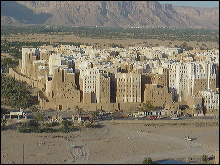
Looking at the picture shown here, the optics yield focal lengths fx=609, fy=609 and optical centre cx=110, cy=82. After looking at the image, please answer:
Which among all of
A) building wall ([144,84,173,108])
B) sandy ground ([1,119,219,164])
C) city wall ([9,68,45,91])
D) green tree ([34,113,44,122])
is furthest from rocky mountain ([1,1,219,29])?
sandy ground ([1,119,219,164])

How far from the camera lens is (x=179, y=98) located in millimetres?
40406

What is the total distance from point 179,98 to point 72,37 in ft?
231

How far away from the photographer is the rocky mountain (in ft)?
546

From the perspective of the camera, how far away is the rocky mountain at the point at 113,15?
546 feet

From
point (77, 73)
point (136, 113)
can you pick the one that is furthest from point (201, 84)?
point (77, 73)

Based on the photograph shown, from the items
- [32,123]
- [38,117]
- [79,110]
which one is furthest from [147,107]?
[32,123]

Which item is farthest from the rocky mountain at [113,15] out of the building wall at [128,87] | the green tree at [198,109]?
the green tree at [198,109]

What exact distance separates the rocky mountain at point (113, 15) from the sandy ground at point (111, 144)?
128 meters

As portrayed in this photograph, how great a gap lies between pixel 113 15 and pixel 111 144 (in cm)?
14932

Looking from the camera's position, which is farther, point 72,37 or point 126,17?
point 126,17

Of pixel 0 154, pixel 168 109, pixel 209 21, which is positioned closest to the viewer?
pixel 0 154

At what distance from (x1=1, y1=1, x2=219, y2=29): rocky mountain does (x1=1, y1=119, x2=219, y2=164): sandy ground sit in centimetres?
12823

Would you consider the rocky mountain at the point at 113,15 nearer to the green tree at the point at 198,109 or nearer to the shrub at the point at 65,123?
the green tree at the point at 198,109

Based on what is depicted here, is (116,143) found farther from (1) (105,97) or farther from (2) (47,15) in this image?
(2) (47,15)
